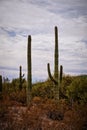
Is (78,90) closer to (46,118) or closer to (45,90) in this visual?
(46,118)

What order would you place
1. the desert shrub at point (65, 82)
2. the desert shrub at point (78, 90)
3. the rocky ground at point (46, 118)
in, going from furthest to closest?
the desert shrub at point (65, 82) → the desert shrub at point (78, 90) → the rocky ground at point (46, 118)

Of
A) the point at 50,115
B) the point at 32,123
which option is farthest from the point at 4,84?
the point at 32,123

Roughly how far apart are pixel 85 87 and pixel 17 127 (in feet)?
22.0

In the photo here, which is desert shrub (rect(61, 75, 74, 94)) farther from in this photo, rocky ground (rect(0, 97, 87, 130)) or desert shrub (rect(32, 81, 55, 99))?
rocky ground (rect(0, 97, 87, 130))

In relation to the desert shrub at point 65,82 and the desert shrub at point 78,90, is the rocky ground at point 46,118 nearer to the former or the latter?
the desert shrub at point 78,90

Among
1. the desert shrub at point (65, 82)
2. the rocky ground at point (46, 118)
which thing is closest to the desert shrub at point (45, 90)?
the desert shrub at point (65, 82)

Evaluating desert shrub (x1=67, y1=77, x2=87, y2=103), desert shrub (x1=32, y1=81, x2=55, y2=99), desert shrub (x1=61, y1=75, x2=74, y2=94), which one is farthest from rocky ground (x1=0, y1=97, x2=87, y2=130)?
desert shrub (x1=32, y1=81, x2=55, y2=99)

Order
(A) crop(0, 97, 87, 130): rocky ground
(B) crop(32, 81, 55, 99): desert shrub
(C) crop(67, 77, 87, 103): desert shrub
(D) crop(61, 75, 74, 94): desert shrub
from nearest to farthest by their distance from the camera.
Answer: (A) crop(0, 97, 87, 130): rocky ground, (C) crop(67, 77, 87, 103): desert shrub, (D) crop(61, 75, 74, 94): desert shrub, (B) crop(32, 81, 55, 99): desert shrub

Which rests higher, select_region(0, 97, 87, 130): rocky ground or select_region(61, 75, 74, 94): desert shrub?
select_region(61, 75, 74, 94): desert shrub

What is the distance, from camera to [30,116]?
10.2 m

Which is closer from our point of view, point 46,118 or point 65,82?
point 46,118

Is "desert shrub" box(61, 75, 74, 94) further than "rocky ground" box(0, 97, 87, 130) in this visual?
Yes

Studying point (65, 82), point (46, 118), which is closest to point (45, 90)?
point (65, 82)

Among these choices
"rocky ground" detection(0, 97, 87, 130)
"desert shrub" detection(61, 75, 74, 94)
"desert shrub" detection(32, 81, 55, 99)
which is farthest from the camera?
"desert shrub" detection(32, 81, 55, 99)
